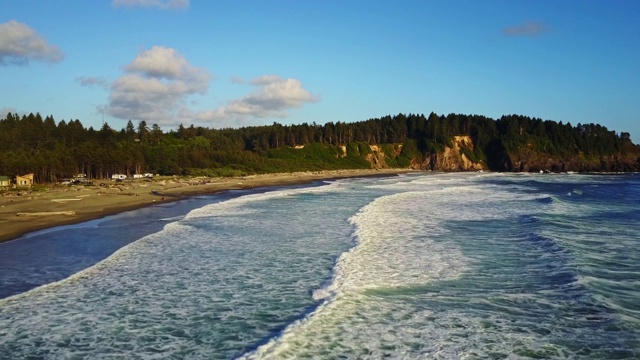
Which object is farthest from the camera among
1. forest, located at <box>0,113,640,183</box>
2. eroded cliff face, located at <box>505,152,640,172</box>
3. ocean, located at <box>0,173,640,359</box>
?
eroded cliff face, located at <box>505,152,640,172</box>

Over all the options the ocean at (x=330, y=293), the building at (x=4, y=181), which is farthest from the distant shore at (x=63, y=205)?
the building at (x=4, y=181)

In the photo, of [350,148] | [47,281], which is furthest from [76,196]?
[350,148]

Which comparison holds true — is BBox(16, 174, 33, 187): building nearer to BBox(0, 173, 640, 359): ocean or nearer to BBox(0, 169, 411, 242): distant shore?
BBox(0, 169, 411, 242): distant shore

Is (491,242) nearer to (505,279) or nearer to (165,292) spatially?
(505,279)

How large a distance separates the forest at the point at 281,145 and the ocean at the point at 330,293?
5807 cm

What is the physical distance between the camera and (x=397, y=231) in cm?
2397

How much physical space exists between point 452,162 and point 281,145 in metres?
61.0

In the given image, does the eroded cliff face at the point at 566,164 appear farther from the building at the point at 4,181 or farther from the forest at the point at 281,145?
the building at the point at 4,181

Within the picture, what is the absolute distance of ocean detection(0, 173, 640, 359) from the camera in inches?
377

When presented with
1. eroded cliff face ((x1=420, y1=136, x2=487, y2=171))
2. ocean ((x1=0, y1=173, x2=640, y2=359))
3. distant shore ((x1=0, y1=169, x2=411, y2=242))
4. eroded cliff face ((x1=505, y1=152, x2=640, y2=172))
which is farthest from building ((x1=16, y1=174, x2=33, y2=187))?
eroded cliff face ((x1=505, y1=152, x2=640, y2=172))

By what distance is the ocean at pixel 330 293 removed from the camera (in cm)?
957

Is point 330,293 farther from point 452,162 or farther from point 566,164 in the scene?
point 566,164

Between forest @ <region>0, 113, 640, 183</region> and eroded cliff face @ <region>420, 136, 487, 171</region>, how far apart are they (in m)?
2.22

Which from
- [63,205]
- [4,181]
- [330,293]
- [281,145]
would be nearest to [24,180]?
[4,181]
